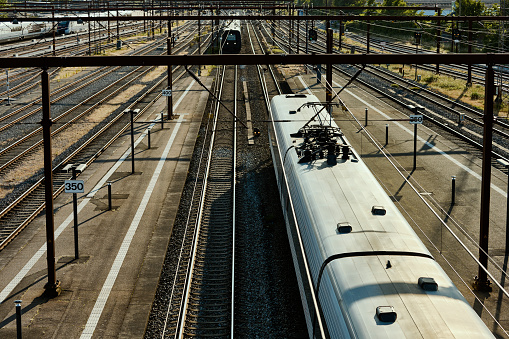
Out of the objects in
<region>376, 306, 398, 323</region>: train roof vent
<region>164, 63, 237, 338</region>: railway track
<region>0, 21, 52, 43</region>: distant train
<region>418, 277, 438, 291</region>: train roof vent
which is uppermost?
<region>0, 21, 52, 43</region>: distant train

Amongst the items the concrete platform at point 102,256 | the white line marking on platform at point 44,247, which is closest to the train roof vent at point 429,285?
the concrete platform at point 102,256

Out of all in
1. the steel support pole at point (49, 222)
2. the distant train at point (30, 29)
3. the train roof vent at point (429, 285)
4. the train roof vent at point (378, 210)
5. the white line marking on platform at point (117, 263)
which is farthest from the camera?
the distant train at point (30, 29)

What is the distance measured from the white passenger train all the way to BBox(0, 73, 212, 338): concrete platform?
3880mm

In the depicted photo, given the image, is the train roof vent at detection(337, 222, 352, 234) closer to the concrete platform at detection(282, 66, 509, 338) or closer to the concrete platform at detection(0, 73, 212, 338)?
the concrete platform at detection(282, 66, 509, 338)

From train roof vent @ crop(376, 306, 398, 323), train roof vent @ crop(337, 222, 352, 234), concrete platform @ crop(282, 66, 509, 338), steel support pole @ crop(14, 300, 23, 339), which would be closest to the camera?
train roof vent @ crop(376, 306, 398, 323)

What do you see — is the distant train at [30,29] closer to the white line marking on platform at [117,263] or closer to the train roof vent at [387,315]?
the white line marking on platform at [117,263]

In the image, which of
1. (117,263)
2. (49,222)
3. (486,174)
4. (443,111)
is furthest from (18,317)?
(443,111)

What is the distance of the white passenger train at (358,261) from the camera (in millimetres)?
7305

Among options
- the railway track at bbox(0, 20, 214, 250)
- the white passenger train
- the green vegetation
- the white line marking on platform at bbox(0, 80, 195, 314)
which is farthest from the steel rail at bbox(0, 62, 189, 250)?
the green vegetation

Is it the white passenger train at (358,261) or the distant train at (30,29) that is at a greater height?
the distant train at (30,29)

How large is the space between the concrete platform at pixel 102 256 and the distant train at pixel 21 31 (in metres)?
45.4

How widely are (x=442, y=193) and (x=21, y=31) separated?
60.4 metres

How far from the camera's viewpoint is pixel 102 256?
1493 centimetres

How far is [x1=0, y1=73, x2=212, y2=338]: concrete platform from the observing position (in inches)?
470
